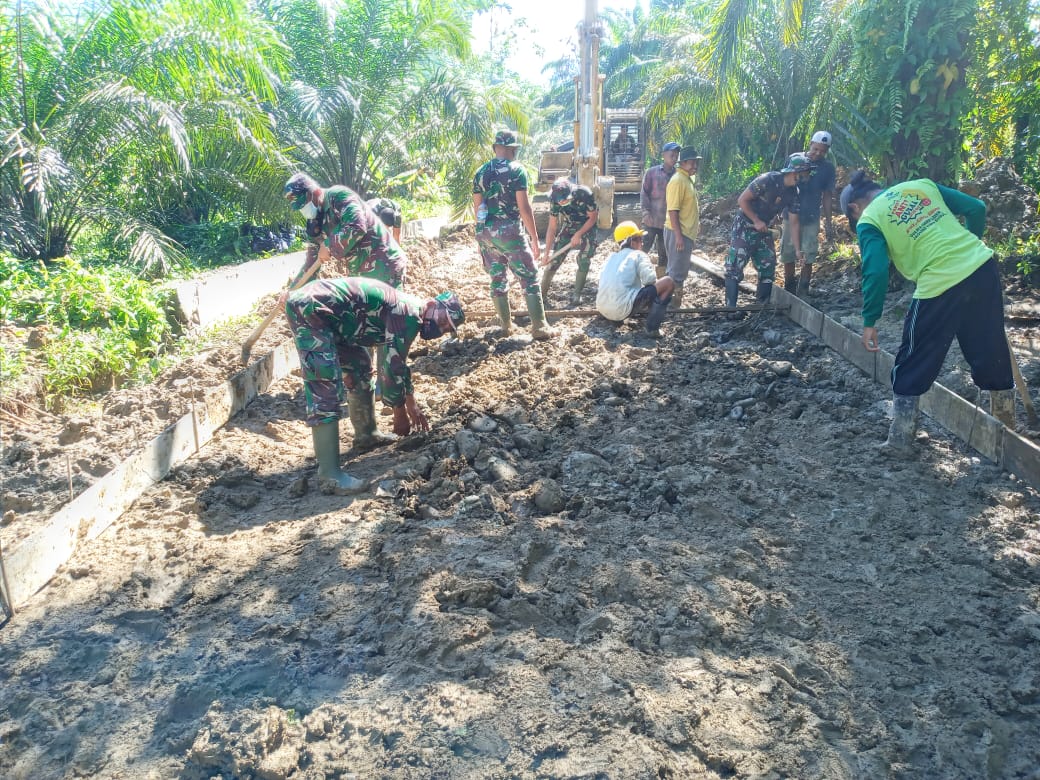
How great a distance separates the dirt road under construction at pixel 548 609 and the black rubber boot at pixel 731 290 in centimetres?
284

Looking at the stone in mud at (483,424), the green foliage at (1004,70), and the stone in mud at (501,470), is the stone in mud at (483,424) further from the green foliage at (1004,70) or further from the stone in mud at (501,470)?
the green foliage at (1004,70)

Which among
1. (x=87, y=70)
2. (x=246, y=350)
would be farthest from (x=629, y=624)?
(x=87, y=70)

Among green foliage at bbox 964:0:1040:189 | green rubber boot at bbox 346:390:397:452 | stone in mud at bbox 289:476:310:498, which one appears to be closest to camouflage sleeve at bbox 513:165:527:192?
green rubber boot at bbox 346:390:397:452

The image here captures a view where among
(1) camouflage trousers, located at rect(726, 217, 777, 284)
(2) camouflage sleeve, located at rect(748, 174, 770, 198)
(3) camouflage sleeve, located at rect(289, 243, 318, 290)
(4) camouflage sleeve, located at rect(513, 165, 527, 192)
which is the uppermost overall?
(4) camouflage sleeve, located at rect(513, 165, 527, 192)

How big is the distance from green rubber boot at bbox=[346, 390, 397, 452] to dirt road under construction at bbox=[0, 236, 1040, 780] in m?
0.25

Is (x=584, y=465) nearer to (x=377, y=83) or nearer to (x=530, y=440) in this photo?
(x=530, y=440)

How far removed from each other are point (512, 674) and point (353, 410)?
8.85ft

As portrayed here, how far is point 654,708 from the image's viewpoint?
2.88 m

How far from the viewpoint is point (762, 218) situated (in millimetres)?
8156

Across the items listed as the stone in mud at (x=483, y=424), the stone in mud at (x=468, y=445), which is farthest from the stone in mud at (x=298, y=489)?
the stone in mud at (x=483, y=424)

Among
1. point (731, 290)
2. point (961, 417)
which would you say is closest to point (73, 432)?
point (961, 417)

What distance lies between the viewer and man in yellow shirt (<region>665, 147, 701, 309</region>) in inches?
326

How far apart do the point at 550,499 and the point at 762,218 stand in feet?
16.0

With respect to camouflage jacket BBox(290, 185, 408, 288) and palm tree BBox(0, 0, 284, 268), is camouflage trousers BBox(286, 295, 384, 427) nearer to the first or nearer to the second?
camouflage jacket BBox(290, 185, 408, 288)
